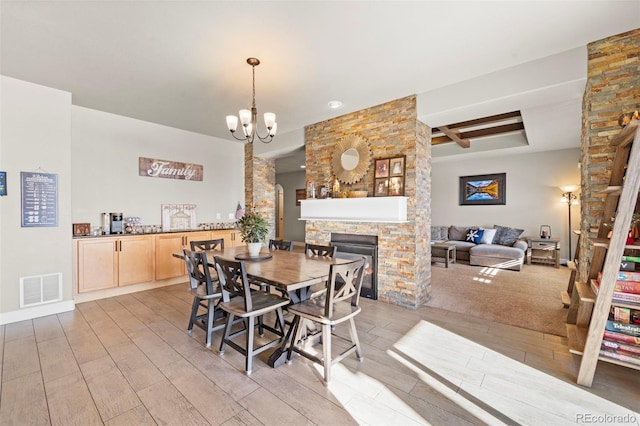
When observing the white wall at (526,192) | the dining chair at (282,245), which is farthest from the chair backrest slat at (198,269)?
the white wall at (526,192)

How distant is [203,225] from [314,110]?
3.12 m

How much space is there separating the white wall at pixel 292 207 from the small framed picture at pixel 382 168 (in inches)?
232

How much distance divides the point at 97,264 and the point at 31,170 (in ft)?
4.58

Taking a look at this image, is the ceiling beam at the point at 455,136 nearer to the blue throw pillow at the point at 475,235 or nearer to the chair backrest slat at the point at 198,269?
the blue throw pillow at the point at 475,235

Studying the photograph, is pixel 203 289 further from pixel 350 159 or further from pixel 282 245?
pixel 350 159

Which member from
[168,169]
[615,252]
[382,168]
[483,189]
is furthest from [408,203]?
[483,189]

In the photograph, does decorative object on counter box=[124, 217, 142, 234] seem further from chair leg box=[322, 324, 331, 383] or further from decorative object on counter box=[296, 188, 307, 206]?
decorative object on counter box=[296, 188, 307, 206]

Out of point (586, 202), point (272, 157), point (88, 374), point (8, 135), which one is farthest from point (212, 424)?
point (272, 157)

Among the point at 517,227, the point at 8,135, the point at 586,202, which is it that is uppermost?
the point at 8,135

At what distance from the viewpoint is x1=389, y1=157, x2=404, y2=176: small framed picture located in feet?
12.3

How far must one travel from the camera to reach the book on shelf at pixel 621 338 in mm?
1975

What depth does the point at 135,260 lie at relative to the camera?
4.22 m

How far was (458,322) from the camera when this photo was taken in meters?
3.16

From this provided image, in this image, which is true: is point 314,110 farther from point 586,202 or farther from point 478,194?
point 478,194
